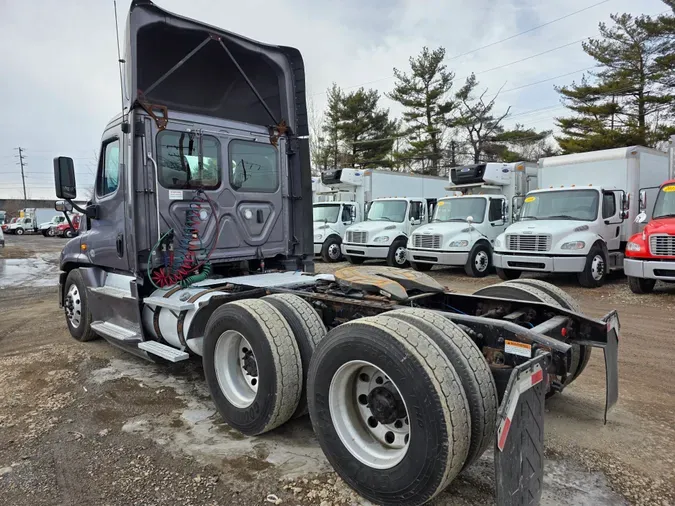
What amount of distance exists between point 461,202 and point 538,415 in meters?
12.0

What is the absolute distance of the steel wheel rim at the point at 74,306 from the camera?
611cm

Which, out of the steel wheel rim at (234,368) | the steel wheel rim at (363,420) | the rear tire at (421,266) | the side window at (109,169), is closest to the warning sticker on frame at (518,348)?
the steel wheel rim at (363,420)

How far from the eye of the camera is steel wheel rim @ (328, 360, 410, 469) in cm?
271

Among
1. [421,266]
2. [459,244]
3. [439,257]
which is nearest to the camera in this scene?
[459,244]

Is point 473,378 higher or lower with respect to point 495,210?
lower

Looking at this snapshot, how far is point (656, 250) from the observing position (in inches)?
349

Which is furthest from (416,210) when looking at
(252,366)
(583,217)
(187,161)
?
(252,366)

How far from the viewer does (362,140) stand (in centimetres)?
3569

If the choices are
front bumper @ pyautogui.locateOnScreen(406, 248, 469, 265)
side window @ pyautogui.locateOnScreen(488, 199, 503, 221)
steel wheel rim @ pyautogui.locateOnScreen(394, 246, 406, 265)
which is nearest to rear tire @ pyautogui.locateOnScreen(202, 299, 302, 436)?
front bumper @ pyautogui.locateOnScreen(406, 248, 469, 265)

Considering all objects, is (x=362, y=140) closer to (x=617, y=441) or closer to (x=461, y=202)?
(x=461, y=202)

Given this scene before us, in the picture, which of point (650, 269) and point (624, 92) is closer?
point (650, 269)

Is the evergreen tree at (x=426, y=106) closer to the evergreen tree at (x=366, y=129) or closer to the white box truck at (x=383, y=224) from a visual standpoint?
the evergreen tree at (x=366, y=129)

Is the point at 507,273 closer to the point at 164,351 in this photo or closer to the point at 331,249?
the point at 331,249

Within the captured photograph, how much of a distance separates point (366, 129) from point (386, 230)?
22.4m
